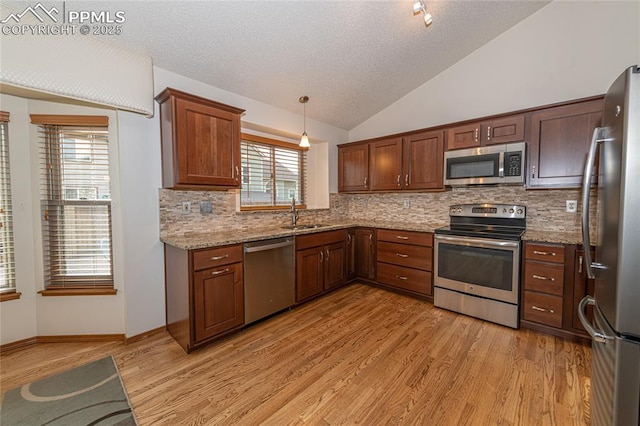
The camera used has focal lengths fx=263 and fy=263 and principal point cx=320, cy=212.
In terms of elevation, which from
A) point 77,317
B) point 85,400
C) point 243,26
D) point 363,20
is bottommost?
point 85,400

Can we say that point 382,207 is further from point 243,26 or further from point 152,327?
point 152,327

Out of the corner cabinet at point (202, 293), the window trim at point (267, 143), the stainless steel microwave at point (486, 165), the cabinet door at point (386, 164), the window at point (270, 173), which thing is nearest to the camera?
the corner cabinet at point (202, 293)

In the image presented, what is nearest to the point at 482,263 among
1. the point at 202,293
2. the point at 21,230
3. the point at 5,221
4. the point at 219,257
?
the point at 219,257

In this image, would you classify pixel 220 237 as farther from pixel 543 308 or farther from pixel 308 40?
pixel 543 308

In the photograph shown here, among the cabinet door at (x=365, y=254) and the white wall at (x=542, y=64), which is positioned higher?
the white wall at (x=542, y=64)

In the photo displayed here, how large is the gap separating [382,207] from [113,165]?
355 cm

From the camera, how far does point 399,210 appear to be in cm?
416

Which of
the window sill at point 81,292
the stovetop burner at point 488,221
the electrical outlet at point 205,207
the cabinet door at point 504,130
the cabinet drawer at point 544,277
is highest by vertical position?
the cabinet door at point 504,130

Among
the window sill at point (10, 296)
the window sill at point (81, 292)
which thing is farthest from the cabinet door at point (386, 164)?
the window sill at point (10, 296)

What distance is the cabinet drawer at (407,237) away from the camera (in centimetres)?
326

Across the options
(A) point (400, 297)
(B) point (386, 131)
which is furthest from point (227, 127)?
(A) point (400, 297)

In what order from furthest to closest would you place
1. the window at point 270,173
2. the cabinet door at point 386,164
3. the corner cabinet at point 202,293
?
the cabinet door at point 386,164
the window at point 270,173
the corner cabinet at point 202,293

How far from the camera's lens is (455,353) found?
88.3 inches

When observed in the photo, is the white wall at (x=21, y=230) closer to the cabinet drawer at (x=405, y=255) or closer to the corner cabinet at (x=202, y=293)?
the corner cabinet at (x=202, y=293)
